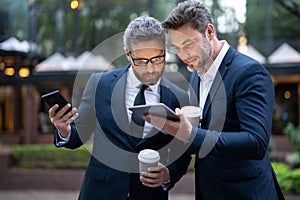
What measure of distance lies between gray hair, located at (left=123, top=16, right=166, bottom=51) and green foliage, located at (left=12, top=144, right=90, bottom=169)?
24.6 ft

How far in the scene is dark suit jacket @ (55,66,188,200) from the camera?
2082 millimetres

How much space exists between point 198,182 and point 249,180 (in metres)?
0.27

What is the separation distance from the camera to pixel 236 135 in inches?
63.1

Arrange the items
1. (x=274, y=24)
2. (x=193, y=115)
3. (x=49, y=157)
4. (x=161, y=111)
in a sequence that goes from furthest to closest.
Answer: (x=274, y=24) < (x=49, y=157) < (x=193, y=115) < (x=161, y=111)

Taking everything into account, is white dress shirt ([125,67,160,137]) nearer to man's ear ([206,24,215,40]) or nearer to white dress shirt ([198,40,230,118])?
white dress shirt ([198,40,230,118])

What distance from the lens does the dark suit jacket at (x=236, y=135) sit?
1602 millimetres

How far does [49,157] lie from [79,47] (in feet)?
18.6

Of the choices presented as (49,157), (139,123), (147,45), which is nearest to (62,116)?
(139,123)

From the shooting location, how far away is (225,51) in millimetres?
1902

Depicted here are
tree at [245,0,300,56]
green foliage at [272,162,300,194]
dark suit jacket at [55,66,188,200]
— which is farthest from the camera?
tree at [245,0,300,56]

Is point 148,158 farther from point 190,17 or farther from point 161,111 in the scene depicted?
point 190,17

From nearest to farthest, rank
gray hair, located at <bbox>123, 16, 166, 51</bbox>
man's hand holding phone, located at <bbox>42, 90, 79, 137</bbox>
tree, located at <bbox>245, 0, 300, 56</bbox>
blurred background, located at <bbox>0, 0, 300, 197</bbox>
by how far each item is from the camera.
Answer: man's hand holding phone, located at <bbox>42, 90, 79, 137</bbox> → gray hair, located at <bbox>123, 16, 166, 51</bbox> → blurred background, located at <bbox>0, 0, 300, 197</bbox> → tree, located at <bbox>245, 0, 300, 56</bbox>

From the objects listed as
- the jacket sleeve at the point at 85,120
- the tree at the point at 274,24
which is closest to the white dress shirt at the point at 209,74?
the jacket sleeve at the point at 85,120

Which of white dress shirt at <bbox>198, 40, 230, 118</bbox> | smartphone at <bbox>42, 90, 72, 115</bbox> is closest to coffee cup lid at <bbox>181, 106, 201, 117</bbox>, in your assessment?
white dress shirt at <bbox>198, 40, 230, 118</bbox>
